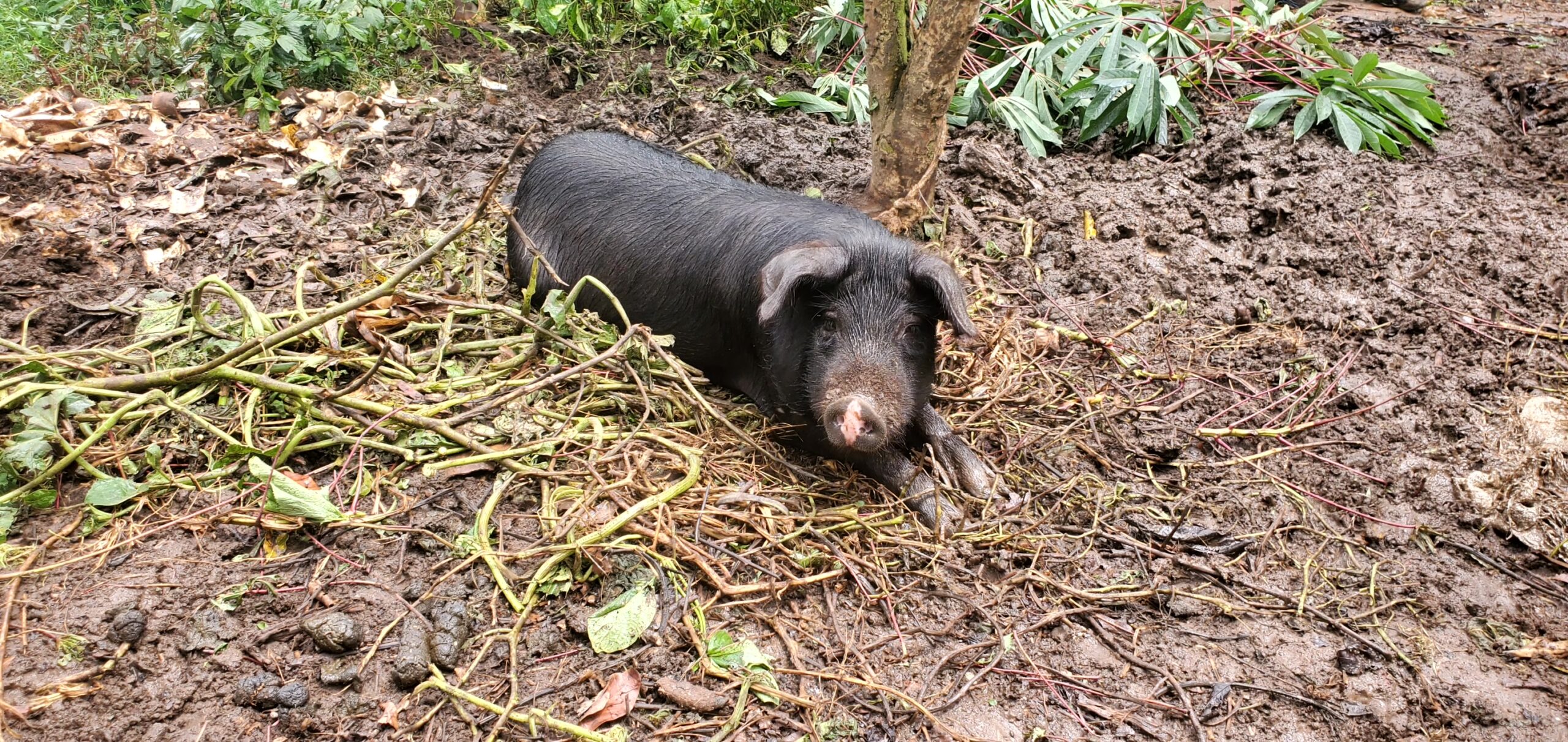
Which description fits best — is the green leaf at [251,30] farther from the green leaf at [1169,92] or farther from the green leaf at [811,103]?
the green leaf at [1169,92]

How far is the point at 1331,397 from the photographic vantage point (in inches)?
168

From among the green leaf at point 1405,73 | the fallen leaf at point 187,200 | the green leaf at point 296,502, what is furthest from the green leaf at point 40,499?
the green leaf at point 1405,73

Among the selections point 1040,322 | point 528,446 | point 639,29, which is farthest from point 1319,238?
point 639,29

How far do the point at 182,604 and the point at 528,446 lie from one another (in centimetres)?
114

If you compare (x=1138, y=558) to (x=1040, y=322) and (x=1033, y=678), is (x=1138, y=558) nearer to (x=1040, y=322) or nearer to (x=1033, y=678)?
(x=1033, y=678)

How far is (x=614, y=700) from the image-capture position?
8.71 feet

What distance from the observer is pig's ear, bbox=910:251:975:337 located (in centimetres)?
344

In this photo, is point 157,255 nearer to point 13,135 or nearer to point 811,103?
point 13,135

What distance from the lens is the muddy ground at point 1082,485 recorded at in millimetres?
2750

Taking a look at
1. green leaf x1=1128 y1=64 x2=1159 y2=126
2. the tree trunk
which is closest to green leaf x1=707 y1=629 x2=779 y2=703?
the tree trunk

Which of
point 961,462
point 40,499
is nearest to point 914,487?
point 961,462

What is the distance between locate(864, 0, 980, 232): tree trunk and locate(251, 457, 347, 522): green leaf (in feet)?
11.1

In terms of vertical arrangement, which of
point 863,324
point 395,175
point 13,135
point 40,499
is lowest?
point 395,175

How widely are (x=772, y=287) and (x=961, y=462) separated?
1.18 meters
